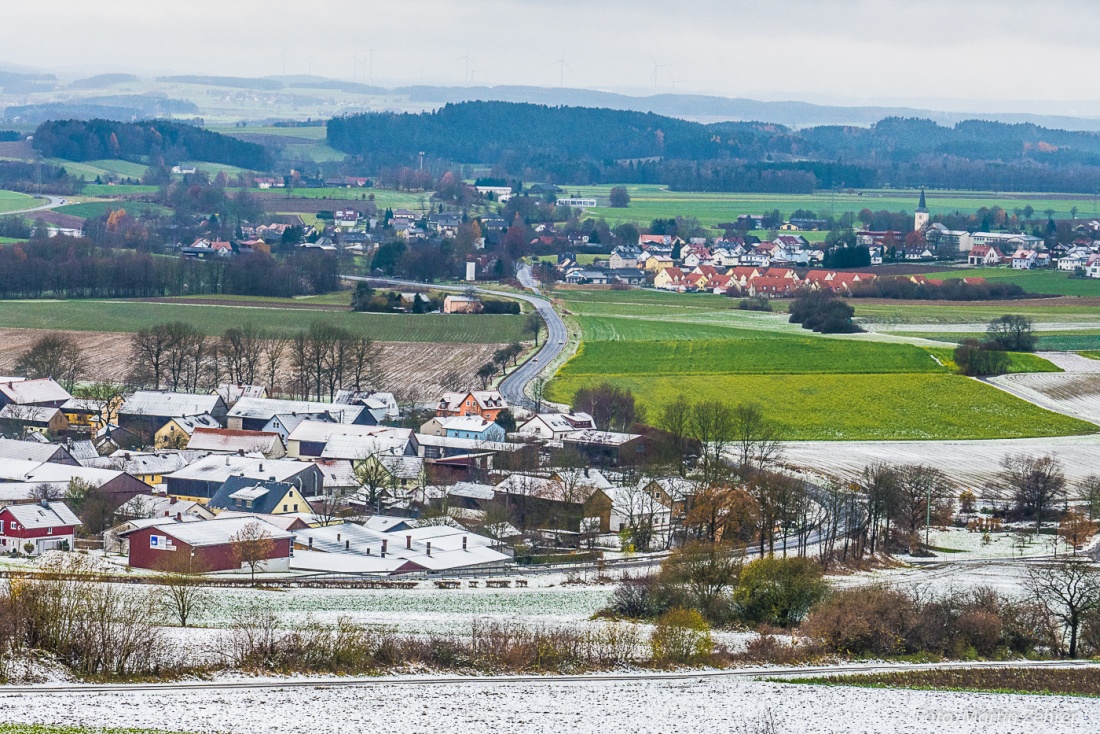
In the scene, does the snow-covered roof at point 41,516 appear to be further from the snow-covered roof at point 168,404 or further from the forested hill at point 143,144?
the forested hill at point 143,144

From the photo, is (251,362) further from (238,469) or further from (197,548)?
(197,548)

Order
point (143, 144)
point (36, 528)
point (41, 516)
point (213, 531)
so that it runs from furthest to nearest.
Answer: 1. point (143, 144)
2. point (41, 516)
3. point (36, 528)
4. point (213, 531)

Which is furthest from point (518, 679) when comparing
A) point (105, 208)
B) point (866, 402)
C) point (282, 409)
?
point (105, 208)

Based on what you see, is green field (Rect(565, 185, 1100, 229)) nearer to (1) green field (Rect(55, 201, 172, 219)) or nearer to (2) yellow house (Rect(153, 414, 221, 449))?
(1) green field (Rect(55, 201, 172, 219))

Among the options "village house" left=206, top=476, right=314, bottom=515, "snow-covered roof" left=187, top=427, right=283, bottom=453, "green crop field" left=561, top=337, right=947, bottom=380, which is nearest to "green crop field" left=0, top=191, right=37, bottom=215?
"green crop field" left=561, top=337, right=947, bottom=380

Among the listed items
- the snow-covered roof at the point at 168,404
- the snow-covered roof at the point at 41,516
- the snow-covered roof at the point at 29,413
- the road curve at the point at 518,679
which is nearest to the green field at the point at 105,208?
the snow-covered roof at the point at 168,404

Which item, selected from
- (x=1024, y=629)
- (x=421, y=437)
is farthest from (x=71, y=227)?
(x=1024, y=629)
